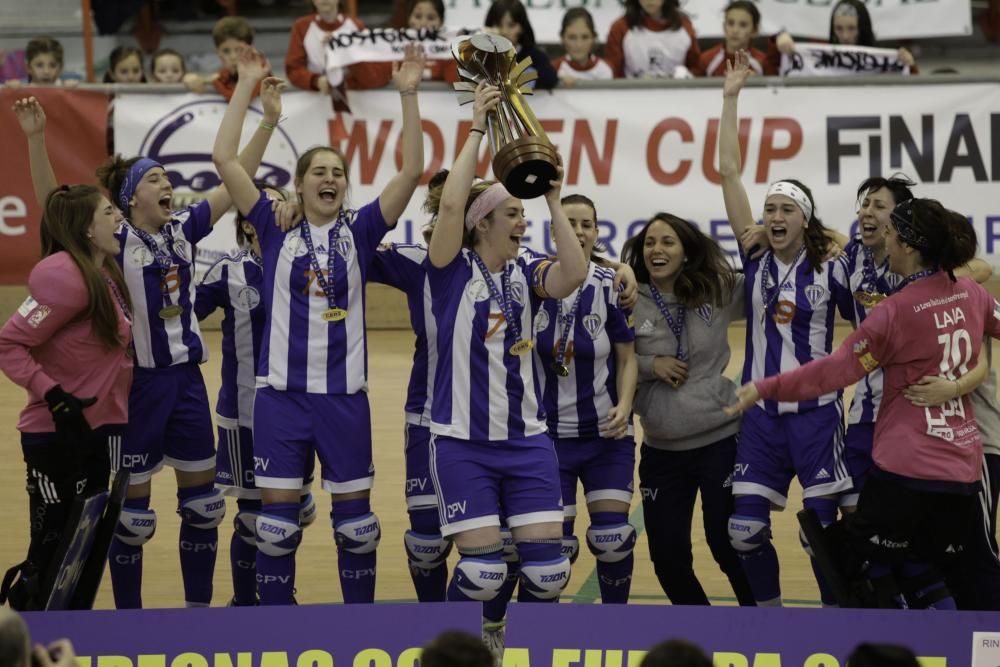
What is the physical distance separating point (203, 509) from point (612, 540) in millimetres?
1723

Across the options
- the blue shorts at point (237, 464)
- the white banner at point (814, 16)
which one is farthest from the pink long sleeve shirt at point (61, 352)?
the white banner at point (814, 16)

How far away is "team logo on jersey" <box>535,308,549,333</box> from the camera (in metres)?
5.88

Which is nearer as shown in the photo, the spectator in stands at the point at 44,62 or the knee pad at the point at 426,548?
the knee pad at the point at 426,548

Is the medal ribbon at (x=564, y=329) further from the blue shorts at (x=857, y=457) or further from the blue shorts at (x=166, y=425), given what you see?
the blue shorts at (x=166, y=425)

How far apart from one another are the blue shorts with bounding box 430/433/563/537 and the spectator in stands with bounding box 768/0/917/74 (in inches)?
277

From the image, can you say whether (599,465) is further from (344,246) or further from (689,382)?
(344,246)

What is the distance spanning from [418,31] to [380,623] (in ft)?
23.8

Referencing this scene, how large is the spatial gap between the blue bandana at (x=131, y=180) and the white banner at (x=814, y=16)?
7448 mm

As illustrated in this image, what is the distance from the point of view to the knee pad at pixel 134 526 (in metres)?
6.15

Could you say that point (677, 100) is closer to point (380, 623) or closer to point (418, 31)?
point (418, 31)

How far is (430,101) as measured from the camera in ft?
38.3

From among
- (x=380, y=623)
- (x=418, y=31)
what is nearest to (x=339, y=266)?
(x=380, y=623)

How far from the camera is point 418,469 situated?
19.6 ft

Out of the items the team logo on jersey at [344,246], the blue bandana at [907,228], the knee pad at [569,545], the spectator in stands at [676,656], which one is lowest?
the knee pad at [569,545]
